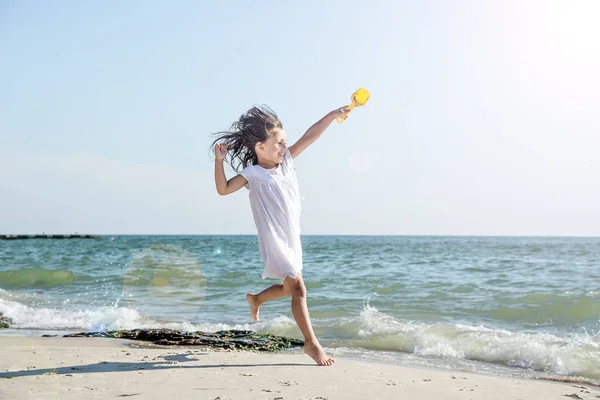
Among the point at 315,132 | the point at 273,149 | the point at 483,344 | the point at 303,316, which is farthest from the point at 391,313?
the point at 273,149

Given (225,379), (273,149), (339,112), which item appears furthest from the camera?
(339,112)

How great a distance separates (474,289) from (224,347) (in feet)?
20.8

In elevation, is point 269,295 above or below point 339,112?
below

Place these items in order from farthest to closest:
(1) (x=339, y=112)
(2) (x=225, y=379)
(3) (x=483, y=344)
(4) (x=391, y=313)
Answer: (4) (x=391, y=313)
(3) (x=483, y=344)
(1) (x=339, y=112)
(2) (x=225, y=379)

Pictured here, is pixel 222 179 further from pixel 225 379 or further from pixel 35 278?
pixel 35 278

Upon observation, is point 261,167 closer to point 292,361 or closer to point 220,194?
point 220,194

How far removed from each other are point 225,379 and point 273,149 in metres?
1.67

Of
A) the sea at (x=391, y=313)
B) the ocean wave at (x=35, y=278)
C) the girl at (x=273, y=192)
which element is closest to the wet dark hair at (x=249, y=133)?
the girl at (x=273, y=192)

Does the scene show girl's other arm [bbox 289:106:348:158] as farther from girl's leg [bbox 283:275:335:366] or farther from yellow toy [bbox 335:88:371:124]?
girl's leg [bbox 283:275:335:366]

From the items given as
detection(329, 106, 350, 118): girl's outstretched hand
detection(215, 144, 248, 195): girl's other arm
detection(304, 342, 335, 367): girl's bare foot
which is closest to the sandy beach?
detection(304, 342, 335, 367): girl's bare foot

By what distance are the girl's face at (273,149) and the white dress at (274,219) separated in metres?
0.10

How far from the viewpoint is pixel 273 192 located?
170 inches

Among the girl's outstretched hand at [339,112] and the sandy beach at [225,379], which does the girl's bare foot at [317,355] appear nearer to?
the sandy beach at [225,379]

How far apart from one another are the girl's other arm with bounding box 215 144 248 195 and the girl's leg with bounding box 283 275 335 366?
2.50ft
